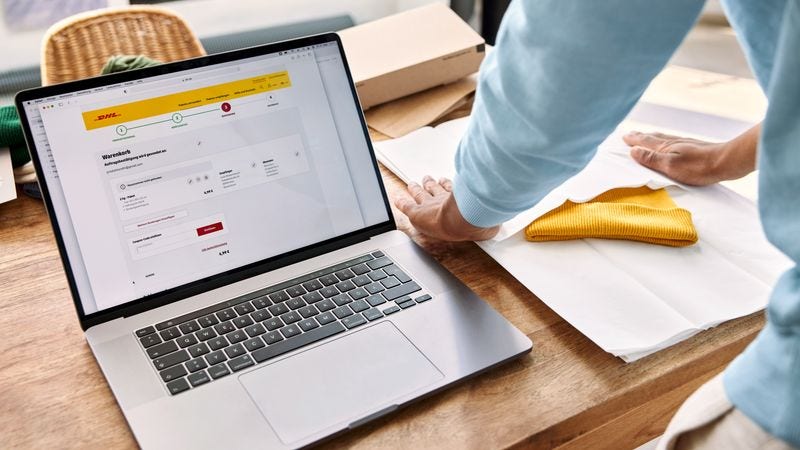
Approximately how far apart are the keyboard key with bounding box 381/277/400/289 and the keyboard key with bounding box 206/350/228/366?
20 centimetres

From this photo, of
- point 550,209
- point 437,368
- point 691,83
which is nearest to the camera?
point 437,368

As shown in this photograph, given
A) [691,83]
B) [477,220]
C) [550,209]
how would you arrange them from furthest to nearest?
1. [691,83]
2. [550,209]
3. [477,220]

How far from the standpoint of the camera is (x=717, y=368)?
82 cm

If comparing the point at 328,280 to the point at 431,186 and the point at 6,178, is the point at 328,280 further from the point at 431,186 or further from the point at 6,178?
the point at 6,178

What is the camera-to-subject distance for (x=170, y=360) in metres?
0.75

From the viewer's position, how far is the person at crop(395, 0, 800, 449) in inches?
20.7

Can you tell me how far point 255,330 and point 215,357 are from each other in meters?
0.05

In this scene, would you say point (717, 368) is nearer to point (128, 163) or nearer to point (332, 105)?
point (332, 105)

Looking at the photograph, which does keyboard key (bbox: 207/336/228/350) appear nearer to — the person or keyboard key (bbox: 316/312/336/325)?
keyboard key (bbox: 316/312/336/325)

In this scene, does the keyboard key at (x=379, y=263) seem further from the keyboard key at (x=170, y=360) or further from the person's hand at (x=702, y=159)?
the person's hand at (x=702, y=159)

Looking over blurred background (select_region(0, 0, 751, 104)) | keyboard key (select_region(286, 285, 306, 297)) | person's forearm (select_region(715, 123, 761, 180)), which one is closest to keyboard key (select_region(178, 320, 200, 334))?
keyboard key (select_region(286, 285, 306, 297))

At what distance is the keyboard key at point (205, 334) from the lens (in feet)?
2.57

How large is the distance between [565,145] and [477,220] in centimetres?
18

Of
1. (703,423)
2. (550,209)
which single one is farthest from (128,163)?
(703,423)
